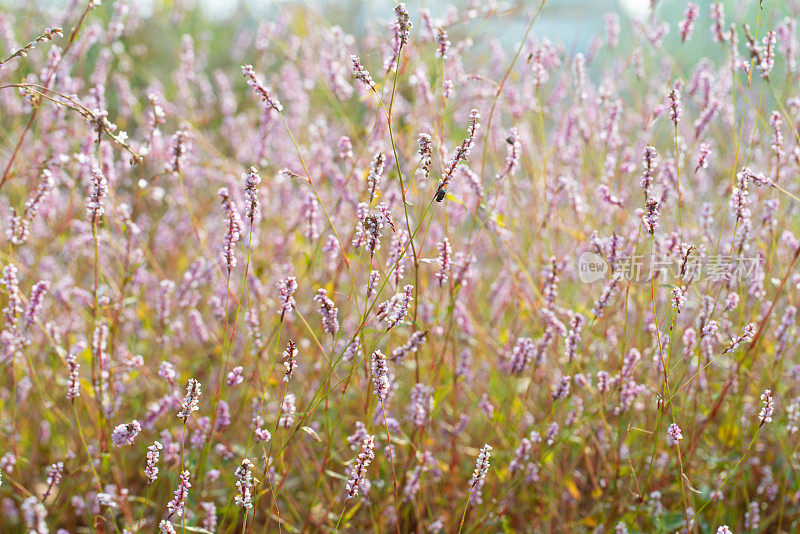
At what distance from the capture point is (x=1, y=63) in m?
1.17

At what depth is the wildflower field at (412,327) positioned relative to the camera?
54.3 inches

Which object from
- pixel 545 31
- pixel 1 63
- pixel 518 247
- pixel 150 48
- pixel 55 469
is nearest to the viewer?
pixel 1 63

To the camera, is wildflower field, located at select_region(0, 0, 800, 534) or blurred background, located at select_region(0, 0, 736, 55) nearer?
wildflower field, located at select_region(0, 0, 800, 534)

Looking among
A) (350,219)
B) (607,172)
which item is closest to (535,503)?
(607,172)

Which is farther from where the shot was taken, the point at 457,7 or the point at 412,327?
the point at 457,7

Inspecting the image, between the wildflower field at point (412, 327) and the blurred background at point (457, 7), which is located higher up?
the blurred background at point (457, 7)

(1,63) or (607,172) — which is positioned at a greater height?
(607,172)

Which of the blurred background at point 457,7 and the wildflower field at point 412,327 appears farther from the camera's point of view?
the blurred background at point 457,7

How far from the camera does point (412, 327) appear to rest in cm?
168

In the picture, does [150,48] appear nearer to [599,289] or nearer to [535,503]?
[599,289]

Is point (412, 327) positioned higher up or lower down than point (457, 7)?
lower down

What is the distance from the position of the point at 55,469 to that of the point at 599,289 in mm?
1648

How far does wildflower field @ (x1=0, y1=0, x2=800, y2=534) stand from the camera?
1378mm

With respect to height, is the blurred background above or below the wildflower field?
above
